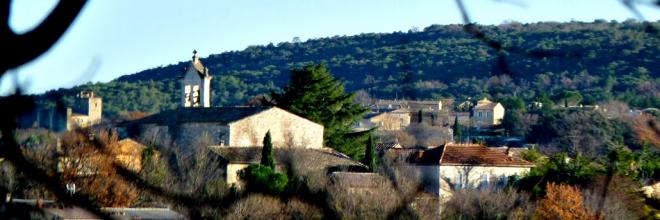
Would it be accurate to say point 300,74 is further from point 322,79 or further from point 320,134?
point 320,134

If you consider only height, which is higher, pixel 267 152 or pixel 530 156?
pixel 267 152

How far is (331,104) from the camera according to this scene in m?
47.6

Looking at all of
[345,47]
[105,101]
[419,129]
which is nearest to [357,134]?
[419,129]

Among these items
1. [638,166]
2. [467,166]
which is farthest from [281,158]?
[638,166]

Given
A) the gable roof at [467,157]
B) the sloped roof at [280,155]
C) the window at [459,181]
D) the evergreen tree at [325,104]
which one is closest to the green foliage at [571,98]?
the evergreen tree at [325,104]

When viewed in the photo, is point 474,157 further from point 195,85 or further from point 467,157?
point 195,85

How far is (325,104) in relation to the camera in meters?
47.7

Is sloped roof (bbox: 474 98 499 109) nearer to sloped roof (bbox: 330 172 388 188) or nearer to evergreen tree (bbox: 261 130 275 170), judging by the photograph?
evergreen tree (bbox: 261 130 275 170)

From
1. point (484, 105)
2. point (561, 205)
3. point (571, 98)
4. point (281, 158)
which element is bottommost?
point (561, 205)

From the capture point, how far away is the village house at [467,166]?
40.7 meters

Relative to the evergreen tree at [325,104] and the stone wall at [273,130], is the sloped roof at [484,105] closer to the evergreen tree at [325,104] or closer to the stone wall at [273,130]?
the evergreen tree at [325,104]

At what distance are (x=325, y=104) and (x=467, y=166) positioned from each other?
22.6 feet

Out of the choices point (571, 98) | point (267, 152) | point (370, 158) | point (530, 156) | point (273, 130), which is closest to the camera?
point (267, 152)

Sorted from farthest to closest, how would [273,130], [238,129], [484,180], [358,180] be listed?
[273,130]
[238,129]
[484,180]
[358,180]
